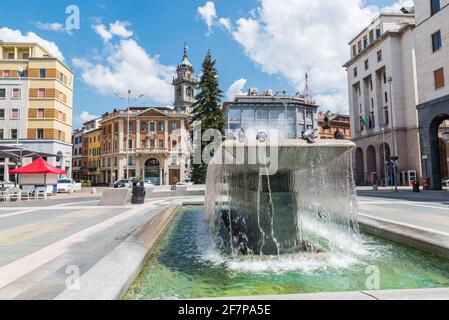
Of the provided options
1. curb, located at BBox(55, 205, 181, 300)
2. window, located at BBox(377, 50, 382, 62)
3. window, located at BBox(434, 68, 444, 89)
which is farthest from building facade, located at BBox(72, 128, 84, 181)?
curb, located at BBox(55, 205, 181, 300)

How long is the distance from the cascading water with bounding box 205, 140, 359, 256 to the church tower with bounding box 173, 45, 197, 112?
8568 cm

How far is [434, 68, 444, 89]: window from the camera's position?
2411 centimetres

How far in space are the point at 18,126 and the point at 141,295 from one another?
48147mm

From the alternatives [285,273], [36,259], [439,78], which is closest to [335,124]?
[439,78]

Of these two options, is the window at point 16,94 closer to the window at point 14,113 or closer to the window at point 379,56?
the window at point 14,113

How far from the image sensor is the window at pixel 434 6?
2494 cm

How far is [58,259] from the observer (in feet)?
14.9

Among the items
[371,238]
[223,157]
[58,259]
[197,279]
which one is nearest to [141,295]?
[197,279]

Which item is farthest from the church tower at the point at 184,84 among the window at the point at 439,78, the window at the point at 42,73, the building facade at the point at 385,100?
the window at the point at 439,78

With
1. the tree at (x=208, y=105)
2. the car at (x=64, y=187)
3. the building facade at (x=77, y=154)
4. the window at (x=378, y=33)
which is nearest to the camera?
the tree at (x=208, y=105)

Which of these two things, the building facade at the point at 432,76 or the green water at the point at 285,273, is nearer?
the green water at the point at 285,273

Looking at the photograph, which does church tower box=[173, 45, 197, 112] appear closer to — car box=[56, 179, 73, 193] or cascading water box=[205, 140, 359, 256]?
car box=[56, 179, 73, 193]

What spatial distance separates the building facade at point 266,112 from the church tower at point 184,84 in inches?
1013

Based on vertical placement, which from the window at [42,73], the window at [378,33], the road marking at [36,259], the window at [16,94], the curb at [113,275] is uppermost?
the window at [378,33]
